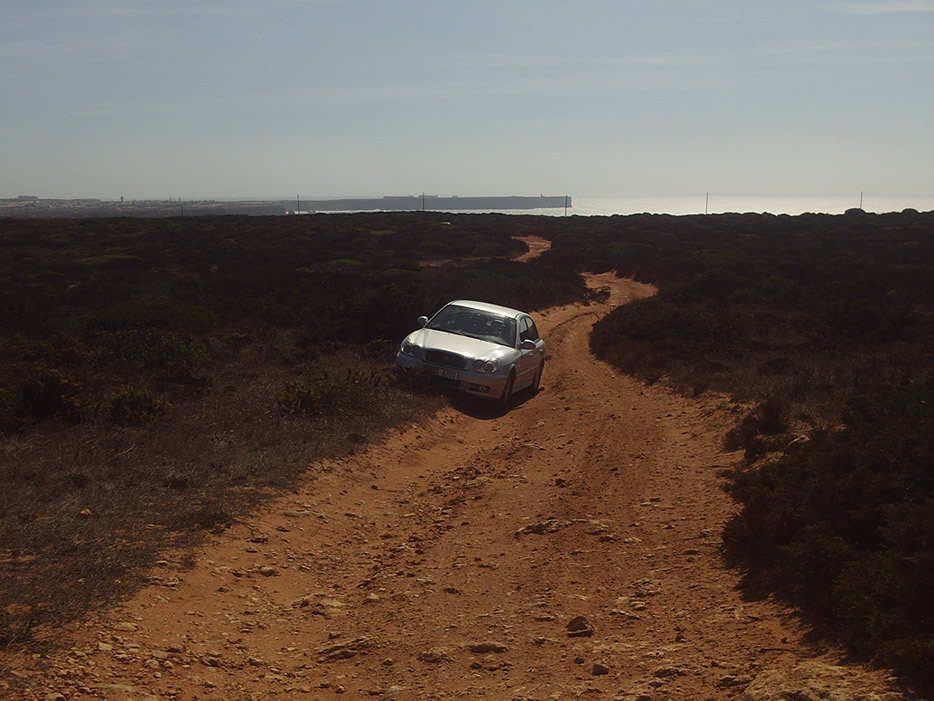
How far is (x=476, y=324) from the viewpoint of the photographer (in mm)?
14078

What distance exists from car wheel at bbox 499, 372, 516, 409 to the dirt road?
3.51 metres

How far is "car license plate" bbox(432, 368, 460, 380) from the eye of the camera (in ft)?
41.6

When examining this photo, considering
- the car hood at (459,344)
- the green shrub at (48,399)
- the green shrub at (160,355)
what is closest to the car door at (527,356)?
the car hood at (459,344)

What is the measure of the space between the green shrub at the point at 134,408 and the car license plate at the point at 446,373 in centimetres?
442

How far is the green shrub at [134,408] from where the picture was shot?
30.5 feet

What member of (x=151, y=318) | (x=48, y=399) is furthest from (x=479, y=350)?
(x=151, y=318)

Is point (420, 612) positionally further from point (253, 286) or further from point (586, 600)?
point (253, 286)

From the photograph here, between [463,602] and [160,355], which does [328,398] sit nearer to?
[160,355]

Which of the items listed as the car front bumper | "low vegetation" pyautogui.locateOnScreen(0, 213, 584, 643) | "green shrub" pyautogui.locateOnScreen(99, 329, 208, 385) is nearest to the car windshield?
the car front bumper

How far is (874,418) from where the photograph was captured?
23.2ft

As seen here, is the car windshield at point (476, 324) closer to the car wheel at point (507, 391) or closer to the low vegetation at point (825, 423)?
the car wheel at point (507, 391)

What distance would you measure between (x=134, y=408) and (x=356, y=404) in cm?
284

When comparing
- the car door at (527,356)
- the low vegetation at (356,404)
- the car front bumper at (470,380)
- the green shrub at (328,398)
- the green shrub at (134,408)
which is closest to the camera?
the low vegetation at (356,404)

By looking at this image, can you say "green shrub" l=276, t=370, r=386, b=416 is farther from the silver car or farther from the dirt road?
the silver car
